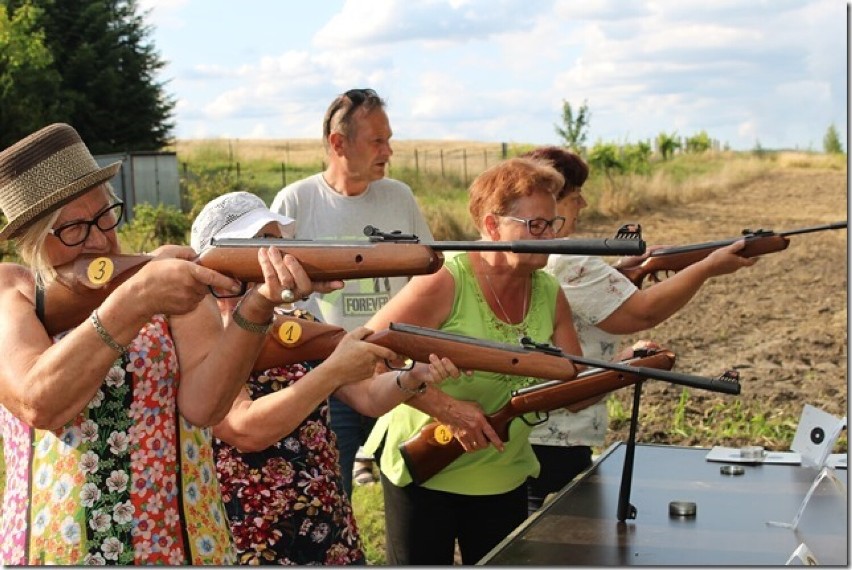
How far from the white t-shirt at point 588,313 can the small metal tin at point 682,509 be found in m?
0.88

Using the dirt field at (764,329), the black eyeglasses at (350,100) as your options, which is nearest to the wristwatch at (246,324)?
the black eyeglasses at (350,100)

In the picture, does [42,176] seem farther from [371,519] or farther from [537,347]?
[371,519]

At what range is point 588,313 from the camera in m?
4.36

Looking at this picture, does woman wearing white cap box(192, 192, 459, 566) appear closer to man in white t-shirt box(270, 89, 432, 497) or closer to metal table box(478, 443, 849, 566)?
metal table box(478, 443, 849, 566)

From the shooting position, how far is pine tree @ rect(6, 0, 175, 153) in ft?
100

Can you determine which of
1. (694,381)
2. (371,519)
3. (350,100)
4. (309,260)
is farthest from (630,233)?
(371,519)

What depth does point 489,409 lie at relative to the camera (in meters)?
3.82

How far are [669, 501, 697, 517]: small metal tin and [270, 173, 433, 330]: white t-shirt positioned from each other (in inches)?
75.5

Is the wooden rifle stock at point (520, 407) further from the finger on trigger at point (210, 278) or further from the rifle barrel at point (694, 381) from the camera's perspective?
the finger on trigger at point (210, 278)

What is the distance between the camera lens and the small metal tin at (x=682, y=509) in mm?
3277

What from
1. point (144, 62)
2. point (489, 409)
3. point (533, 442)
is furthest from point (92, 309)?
point (144, 62)

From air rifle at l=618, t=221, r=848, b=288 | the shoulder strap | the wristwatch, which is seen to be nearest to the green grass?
air rifle at l=618, t=221, r=848, b=288

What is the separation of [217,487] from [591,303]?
2148 mm

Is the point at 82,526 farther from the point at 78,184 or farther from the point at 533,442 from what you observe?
the point at 533,442
